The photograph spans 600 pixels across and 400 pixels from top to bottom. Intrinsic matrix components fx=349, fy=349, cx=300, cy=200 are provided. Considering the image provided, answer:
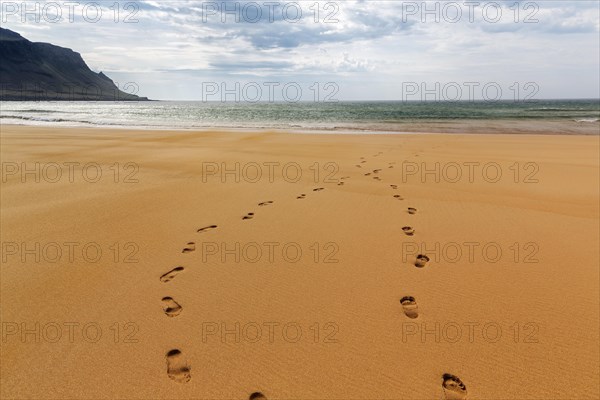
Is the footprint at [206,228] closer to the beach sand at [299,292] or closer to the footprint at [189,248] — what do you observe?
the beach sand at [299,292]

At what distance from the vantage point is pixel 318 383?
210 centimetres

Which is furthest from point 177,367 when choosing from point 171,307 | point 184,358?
point 171,307

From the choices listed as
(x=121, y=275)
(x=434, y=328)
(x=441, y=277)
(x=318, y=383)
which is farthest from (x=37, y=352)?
(x=441, y=277)

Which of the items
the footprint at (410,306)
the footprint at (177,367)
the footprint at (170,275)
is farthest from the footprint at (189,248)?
the footprint at (410,306)

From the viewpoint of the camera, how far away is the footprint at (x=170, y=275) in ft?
10.6

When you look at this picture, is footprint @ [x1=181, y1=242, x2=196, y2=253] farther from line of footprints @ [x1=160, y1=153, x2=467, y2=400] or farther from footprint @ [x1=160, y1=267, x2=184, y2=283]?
footprint @ [x1=160, y1=267, x2=184, y2=283]

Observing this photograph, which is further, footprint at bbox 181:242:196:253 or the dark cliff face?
the dark cliff face

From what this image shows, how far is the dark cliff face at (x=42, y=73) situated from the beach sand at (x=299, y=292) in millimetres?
138064

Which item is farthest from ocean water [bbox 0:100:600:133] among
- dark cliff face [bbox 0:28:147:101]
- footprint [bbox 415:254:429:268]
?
dark cliff face [bbox 0:28:147:101]

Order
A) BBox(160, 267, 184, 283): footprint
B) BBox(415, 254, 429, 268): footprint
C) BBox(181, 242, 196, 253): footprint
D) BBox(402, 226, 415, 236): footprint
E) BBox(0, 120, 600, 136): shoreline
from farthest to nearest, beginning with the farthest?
Result: BBox(0, 120, 600, 136): shoreline
BBox(402, 226, 415, 236): footprint
BBox(181, 242, 196, 253): footprint
BBox(415, 254, 429, 268): footprint
BBox(160, 267, 184, 283): footprint

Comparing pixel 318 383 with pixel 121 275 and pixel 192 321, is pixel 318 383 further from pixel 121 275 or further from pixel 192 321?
pixel 121 275

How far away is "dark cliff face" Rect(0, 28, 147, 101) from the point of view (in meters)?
127

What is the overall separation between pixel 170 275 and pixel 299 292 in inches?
49.6

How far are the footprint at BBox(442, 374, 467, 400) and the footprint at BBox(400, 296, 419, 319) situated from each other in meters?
0.58
